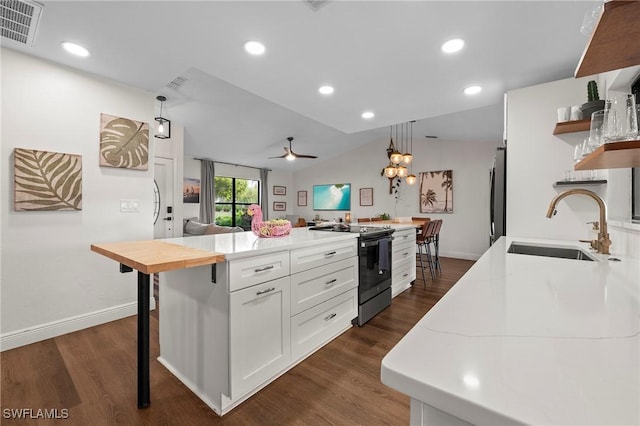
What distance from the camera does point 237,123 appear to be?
17.2ft

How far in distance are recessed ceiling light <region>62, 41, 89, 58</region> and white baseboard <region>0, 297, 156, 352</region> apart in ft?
7.50

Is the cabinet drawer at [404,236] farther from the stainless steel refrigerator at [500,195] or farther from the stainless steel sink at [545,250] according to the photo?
the stainless steel sink at [545,250]

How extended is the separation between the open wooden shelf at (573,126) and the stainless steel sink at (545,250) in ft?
3.06

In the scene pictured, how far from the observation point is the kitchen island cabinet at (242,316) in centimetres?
155

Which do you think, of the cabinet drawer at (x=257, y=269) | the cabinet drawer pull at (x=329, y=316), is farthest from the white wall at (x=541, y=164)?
the cabinet drawer at (x=257, y=269)

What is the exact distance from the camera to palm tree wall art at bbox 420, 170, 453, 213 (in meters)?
6.39

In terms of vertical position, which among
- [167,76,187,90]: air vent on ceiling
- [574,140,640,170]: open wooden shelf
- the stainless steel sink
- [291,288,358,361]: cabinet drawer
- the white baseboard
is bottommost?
the white baseboard

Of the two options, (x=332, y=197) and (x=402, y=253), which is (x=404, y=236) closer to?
(x=402, y=253)

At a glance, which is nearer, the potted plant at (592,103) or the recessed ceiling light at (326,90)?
the potted plant at (592,103)

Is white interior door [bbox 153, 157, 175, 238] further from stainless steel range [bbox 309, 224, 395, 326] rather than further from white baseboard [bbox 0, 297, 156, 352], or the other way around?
stainless steel range [bbox 309, 224, 395, 326]

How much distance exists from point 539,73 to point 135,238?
4149 mm

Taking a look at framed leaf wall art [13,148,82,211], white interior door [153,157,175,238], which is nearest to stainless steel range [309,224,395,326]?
framed leaf wall art [13,148,82,211]

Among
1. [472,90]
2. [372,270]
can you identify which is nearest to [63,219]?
[372,270]

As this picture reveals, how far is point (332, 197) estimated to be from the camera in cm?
848
